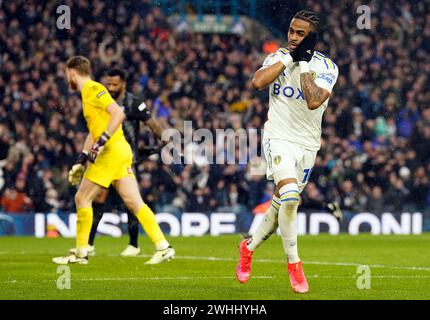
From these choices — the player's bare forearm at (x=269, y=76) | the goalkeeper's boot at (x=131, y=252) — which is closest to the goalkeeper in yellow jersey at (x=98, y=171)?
the goalkeeper's boot at (x=131, y=252)

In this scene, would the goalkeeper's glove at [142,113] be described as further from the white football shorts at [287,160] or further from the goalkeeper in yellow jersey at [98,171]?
the white football shorts at [287,160]

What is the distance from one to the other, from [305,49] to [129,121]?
206 inches

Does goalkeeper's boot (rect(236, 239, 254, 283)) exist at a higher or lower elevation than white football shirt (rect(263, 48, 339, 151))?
lower

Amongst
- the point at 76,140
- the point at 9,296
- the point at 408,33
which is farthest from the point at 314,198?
the point at 9,296

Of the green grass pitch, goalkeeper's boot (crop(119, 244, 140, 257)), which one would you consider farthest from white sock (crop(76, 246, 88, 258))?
goalkeeper's boot (crop(119, 244, 140, 257))

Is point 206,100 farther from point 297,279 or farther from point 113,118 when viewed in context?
point 297,279

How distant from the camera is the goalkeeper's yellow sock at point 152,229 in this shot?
39.7ft

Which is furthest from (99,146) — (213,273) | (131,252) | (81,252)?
(131,252)

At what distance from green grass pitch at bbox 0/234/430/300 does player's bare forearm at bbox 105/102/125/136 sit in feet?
4.93

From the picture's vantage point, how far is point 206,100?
24.9m

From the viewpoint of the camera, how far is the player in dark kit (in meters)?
13.7

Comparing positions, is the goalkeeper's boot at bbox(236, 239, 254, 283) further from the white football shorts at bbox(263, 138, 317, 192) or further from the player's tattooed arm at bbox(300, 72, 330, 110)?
the player's tattooed arm at bbox(300, 72, 330, 110)

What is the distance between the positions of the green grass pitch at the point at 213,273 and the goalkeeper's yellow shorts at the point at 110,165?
0.98 meters

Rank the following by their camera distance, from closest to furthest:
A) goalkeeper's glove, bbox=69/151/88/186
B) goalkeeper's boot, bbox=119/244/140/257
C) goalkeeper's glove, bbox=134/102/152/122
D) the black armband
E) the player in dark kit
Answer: goalkeeper's glove, bbox=69/151/88/186
the black armband
the player in dark kit
goalkeeper's glove, bbox=134/102/152/122
goalkeeper's boot, bbox=119/244/140/257
